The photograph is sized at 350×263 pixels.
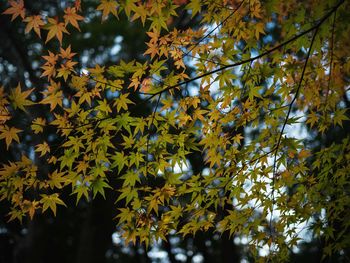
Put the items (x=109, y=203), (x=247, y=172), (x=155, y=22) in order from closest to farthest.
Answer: (x=155, y=22) < (x=247, y=172) < (x=109, y=203)

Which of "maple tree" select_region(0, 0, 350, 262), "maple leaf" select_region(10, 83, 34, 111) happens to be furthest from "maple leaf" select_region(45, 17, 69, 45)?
"maple leaf" select_region(10, 83, 34, 111)

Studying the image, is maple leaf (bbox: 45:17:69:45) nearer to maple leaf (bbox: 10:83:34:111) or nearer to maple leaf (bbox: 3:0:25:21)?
maple leaf (bbox: 3:0:25:21)

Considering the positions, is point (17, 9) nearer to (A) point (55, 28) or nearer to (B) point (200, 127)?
(A) point (55, 28)

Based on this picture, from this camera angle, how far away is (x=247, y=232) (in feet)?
8.14

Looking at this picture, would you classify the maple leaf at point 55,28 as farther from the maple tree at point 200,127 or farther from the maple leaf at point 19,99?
the maple leaf at point 19,99

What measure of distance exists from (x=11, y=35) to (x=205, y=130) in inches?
199

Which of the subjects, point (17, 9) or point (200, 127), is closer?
point (17, 9)

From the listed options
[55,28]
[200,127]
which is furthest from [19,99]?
[200,127]

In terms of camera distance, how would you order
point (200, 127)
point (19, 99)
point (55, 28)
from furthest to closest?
point (200, 127), point (55, 28), point (19, 99)

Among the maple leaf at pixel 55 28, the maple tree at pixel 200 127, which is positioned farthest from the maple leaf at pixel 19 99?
the maple leaf at pixel 55 28

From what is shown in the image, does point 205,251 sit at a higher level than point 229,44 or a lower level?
higher

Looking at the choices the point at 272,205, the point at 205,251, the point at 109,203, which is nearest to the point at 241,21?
the point at 272,205

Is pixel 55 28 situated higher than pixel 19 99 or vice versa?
pixel 55 28

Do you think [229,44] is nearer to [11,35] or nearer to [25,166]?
[25,166]
